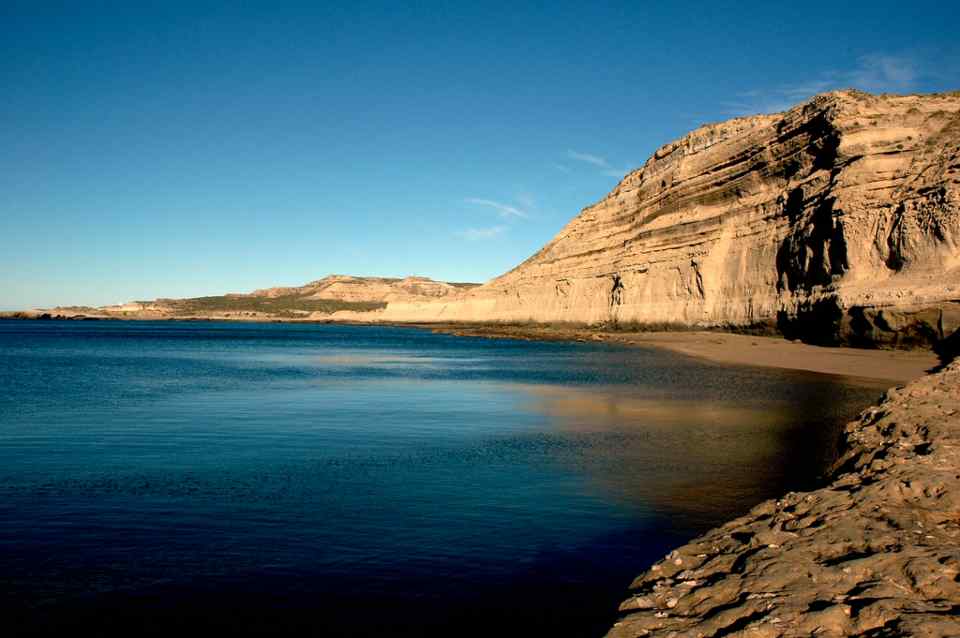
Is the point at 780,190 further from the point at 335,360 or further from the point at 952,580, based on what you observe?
the point at 952,580

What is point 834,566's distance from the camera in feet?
18.0

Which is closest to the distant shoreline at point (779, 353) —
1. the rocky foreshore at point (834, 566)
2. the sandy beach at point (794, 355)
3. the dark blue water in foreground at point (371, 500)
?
the sandy beach at point (794, 355)

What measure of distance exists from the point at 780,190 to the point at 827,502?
1974 inches

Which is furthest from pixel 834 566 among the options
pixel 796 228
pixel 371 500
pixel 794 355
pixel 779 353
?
pixel 796 228

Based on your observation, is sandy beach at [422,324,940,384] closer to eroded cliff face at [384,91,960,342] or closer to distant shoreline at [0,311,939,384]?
distant shoreline at [0,311,939,384]

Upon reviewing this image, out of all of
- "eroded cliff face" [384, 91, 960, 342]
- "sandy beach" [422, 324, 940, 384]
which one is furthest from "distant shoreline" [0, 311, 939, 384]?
"eroded cliff face" [384, 91, 960, 342]

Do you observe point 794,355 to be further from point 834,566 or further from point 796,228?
point 834,566

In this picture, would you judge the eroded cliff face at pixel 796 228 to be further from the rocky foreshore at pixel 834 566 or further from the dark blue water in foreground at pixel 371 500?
the rocky foreshore at pixel 834 566

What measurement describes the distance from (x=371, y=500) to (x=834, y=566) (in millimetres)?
7029

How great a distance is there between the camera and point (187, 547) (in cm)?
862

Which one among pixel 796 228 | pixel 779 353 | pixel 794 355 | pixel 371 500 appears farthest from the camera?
pixel 796 228

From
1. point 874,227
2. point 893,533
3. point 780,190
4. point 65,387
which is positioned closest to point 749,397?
point 893,533

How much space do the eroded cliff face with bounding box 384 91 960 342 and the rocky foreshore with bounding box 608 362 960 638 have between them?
28447mm

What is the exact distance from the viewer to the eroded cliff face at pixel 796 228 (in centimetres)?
3491
